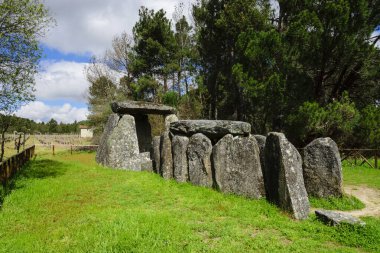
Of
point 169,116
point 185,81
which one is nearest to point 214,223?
point 169,116

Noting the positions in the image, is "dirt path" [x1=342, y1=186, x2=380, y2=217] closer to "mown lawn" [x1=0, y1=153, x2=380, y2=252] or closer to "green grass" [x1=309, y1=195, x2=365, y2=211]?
"green grass" [x1=309, y1=195, x2=365, y2=211]

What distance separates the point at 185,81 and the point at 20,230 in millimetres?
24633

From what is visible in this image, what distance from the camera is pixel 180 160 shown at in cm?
1079

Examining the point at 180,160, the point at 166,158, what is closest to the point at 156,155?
the point at 166,158

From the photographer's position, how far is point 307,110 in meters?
13.5

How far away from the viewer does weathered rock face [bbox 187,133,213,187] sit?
9.87 m

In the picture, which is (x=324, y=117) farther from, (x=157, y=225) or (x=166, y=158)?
(x=157, y=225)

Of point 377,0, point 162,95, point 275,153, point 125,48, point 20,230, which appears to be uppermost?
point 125,48

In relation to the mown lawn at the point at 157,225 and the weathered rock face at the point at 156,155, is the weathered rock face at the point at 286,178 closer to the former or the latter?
the mown lawn at the point at 157,225

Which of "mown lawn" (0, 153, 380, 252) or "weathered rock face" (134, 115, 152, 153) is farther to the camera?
"weathered rock face" (134, 115, 152, 153)

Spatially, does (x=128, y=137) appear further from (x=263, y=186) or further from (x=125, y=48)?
(x=125, y=48)

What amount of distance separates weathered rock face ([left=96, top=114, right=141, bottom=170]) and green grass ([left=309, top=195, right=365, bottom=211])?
836cm

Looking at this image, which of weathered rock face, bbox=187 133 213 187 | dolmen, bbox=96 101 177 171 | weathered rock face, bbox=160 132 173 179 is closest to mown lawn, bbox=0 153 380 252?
weathered rock face, bbox=187 133 213 187

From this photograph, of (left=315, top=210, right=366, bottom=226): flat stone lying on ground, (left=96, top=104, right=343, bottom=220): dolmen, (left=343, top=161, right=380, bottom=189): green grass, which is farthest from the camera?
(left=343, top=161, right=380, bottom=189): green grass
